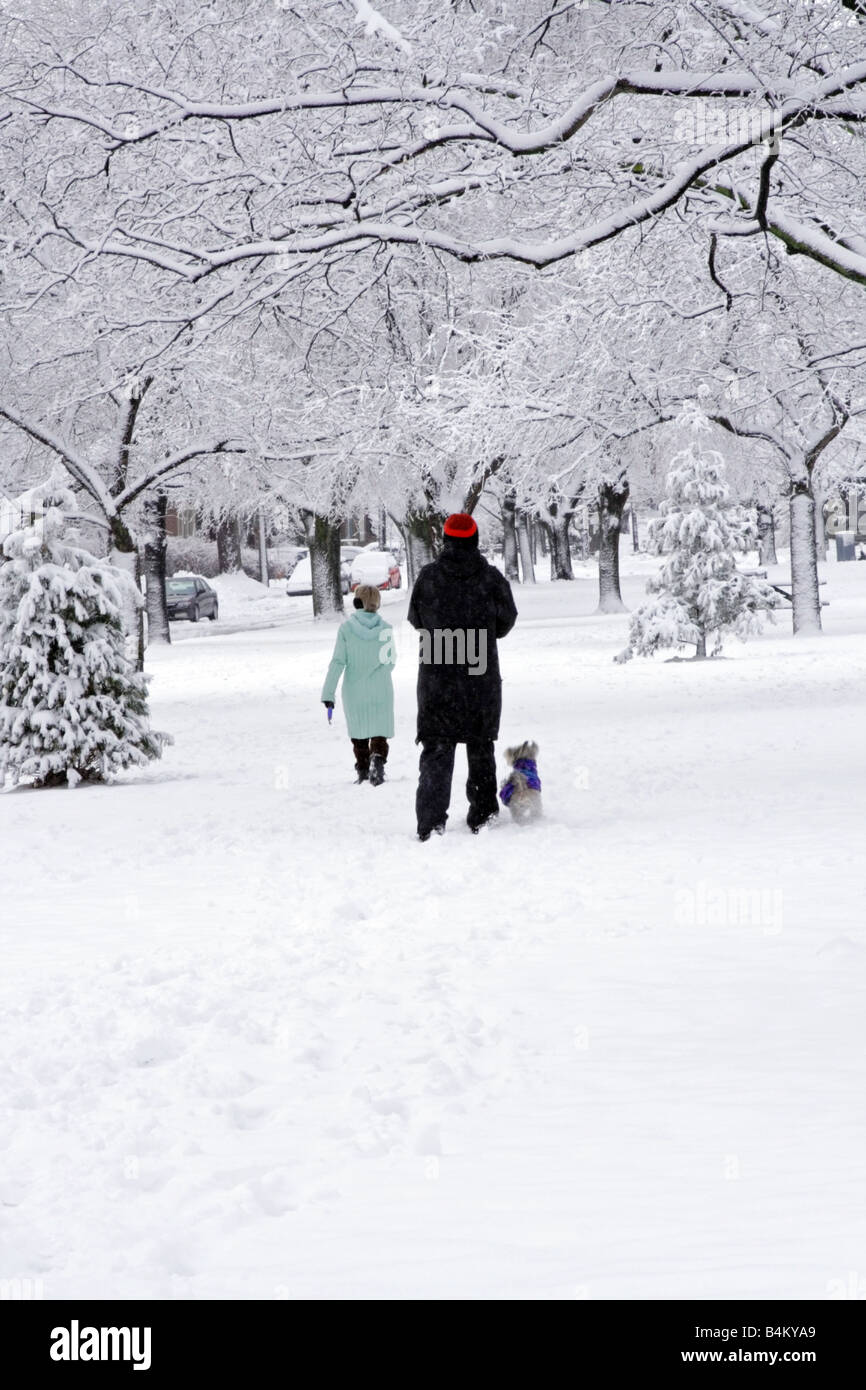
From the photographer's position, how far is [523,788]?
31.8 feet

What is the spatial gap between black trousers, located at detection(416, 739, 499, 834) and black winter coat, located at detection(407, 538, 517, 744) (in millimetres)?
81

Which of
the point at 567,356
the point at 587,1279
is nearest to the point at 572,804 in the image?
the point at 587,1279

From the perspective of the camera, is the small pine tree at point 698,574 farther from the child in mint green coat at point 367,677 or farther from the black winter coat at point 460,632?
the black winter coat at point 460,632

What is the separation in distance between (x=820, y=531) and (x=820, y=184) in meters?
60.1

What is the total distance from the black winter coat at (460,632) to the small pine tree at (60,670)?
13.7 feet

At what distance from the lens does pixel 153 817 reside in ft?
36.1

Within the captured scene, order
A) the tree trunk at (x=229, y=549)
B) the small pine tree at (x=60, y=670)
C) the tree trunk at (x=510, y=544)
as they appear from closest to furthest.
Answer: the small pine tree at (x=60, y=670) < the tree trunk at (x=510, y=544) < the tree trunk at (x=229, y=549)

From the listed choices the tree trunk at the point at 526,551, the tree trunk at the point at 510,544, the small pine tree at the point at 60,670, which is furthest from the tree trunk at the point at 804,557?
the tree trunk at the point at 526,551

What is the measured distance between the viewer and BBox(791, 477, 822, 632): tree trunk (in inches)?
1073

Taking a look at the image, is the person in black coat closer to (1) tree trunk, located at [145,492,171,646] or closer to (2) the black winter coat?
(2) the black winter coat

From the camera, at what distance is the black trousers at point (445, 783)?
9328 millimetres

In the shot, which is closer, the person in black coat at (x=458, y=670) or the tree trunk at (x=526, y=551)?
the person in black coat at (x=458, y=670)

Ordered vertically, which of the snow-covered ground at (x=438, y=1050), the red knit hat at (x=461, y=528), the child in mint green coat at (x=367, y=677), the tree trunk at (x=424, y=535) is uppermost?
the tree trunk at (x=424, y=535)
